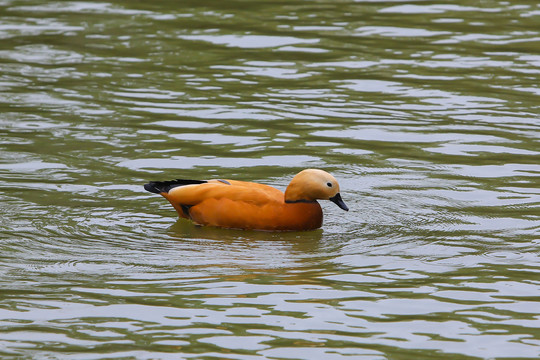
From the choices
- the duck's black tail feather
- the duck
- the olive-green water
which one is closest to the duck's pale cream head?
the duck

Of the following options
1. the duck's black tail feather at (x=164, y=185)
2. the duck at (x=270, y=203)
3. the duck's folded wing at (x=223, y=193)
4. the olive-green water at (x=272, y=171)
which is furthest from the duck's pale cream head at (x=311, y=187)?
the duck's black tail feather at (x=164, y=185)

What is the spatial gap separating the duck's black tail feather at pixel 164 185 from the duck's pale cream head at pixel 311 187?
2.66 feet

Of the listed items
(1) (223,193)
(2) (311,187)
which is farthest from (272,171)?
(2) (311,187)

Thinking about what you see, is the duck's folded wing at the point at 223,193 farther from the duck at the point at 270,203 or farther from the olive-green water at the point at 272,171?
the olive-green water at the point at 272,171

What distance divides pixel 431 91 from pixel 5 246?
6.24 m

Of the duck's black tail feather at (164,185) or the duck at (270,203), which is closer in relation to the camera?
the duck at (270,203)

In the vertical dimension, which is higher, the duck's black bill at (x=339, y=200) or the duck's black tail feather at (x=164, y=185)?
the duck's black tail feather at (x=164, y=185)

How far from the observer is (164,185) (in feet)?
29.7

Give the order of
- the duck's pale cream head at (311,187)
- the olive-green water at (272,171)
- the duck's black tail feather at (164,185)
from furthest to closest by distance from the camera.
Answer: the duck's black tail feather at (164,185)
the duck's pale cream head at (311,187)
the olive-green water at (272,171)

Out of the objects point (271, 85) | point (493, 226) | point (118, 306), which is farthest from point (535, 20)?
point (118, 306)

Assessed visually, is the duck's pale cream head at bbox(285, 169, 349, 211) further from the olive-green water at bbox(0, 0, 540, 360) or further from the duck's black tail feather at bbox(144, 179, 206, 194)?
the duck's black tail feather at bbox(144, 179, 206, 194)

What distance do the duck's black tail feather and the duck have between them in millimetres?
116

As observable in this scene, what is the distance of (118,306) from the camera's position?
6883 millimetres

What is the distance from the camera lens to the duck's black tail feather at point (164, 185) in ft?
29.6
